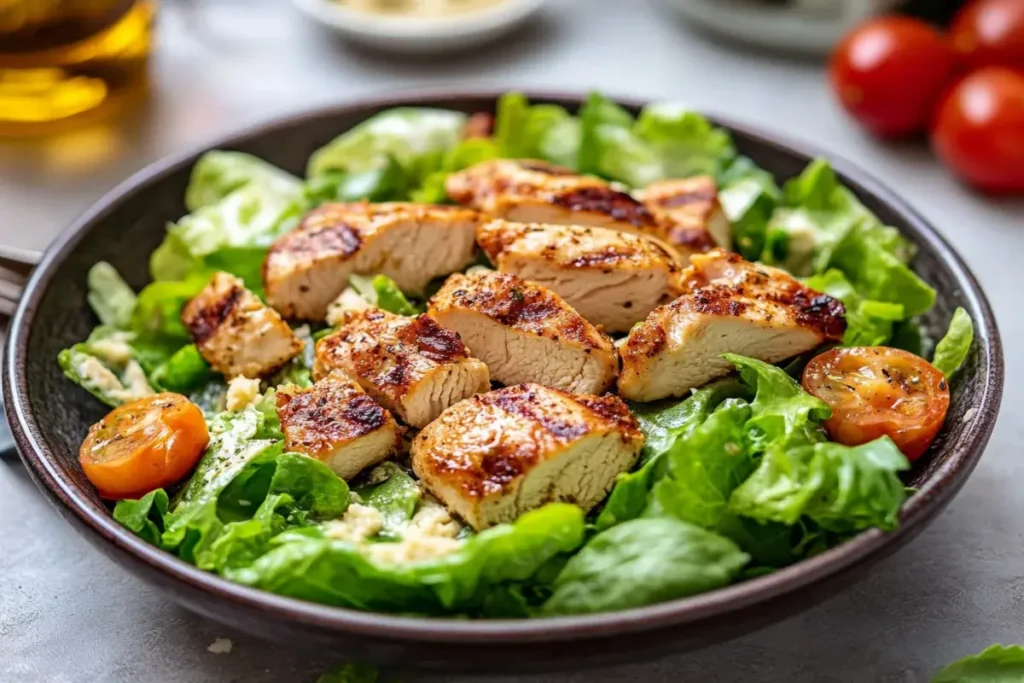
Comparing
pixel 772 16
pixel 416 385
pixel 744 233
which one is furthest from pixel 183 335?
pixel 772 16

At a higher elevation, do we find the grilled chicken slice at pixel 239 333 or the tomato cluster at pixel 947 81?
the tomato cluster at pixel 947 81

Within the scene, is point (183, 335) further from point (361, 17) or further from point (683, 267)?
point (361, 17)

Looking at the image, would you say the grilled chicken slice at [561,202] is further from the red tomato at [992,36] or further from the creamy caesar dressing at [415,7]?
the red tomato at [992,36]

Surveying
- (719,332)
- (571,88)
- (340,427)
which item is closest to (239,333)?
(340,427)

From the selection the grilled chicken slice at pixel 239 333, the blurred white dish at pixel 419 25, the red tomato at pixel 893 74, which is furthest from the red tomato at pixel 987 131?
the grilled chicken slice at pixel 239 333

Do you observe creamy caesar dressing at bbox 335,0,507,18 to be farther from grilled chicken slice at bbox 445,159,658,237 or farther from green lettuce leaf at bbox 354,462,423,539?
green lettuce leaf at bbox 354,462,423,539
